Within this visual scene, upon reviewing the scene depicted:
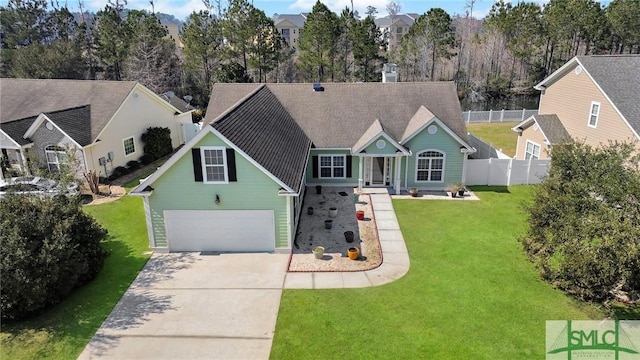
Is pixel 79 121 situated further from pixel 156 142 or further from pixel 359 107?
pixel 359 107

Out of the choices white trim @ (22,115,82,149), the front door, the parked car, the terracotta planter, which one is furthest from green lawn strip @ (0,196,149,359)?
the front door

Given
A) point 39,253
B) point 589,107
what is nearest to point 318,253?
point 39,253

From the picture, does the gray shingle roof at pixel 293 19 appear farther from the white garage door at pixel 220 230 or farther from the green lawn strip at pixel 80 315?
the green lawn strip at pixel 80 315

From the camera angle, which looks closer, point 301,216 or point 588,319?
point 588,319

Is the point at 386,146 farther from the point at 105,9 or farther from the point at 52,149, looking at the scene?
the point at 105,9

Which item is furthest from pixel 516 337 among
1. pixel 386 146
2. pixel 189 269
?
pixel 386 146

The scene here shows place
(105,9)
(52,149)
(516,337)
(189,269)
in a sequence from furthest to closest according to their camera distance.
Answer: (105,9) < (52,149) < (189,269) < (516,337)

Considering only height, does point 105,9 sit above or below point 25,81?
above
